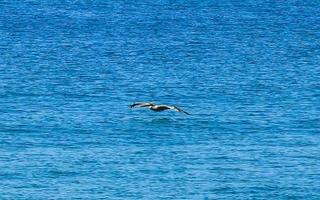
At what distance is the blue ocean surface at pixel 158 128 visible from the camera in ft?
423

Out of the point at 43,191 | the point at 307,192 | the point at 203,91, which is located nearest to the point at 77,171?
the point at 43,191

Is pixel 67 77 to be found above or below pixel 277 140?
above

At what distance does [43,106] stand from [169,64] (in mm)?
33335

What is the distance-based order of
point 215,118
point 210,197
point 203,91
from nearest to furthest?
point 210,197
point 215,118
point 203,91

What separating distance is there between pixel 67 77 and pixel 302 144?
140ft

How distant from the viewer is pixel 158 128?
148m

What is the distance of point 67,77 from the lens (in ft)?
581

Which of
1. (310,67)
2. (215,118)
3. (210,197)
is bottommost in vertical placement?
(210,197)

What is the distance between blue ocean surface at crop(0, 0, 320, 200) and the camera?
12888 centimetres

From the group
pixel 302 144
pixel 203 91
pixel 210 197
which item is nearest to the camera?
pixel 210 197

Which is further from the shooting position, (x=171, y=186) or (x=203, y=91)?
(x=203, y=91)

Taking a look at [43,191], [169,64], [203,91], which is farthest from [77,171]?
[169,64]

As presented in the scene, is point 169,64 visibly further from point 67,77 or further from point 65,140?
point 65,140

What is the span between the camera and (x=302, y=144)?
468 feet
